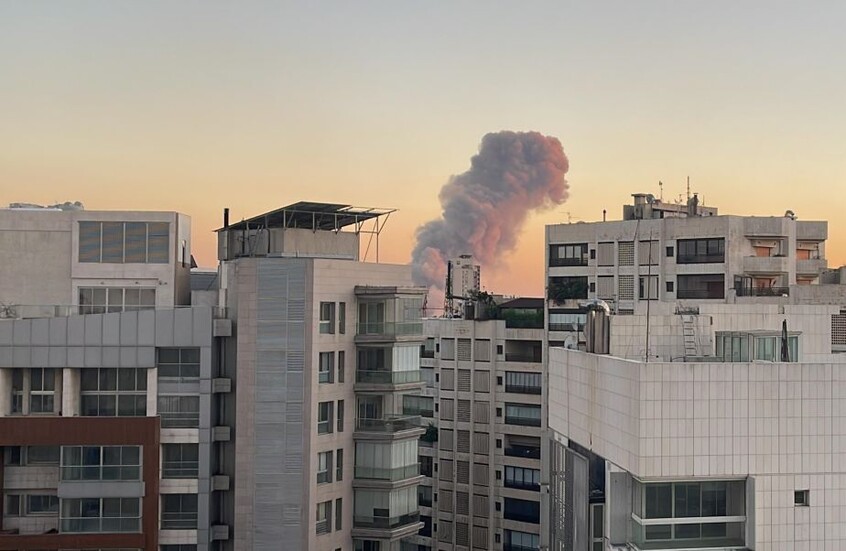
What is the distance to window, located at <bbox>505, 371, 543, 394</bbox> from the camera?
81250 mm

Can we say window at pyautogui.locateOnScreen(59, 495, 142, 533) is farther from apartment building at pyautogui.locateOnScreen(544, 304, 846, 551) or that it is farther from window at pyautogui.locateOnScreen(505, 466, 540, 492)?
window at pyautogui.locateOnScreen(505, 466, 540, 492)

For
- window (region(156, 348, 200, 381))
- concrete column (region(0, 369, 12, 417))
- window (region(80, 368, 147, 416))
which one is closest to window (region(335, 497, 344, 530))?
window (region(156, 348, 200, 381))

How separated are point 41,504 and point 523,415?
41.1m

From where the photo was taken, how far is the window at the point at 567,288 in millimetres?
79562

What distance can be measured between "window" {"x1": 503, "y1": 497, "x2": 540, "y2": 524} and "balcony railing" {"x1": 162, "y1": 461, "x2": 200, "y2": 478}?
36.4 m

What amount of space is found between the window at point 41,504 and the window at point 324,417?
42.2 ft

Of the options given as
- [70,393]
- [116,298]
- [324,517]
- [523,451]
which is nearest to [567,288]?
[523,451]

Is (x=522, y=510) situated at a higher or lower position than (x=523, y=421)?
lower

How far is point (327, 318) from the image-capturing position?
53.1 metres

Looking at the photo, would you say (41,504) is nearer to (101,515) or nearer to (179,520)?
(101,515)

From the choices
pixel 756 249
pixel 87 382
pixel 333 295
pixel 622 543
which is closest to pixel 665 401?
pixel 622 543

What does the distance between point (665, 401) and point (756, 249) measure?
157 feet

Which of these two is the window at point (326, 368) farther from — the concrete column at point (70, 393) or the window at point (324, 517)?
the concrete column at point (70, 393)

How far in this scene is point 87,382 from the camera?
49812mm
